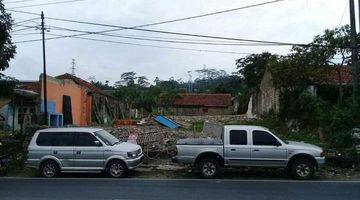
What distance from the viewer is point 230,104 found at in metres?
99.9

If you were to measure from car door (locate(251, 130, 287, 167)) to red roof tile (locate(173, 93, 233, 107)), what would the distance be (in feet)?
266

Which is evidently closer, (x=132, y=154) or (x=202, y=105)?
(x=132, y=154)

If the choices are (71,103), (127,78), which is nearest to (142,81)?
(127,78)

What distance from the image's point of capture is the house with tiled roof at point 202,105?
100162mm

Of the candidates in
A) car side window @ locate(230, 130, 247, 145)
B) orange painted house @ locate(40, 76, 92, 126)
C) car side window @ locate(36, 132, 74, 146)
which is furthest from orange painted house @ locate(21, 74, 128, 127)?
car side window @ locate(230, 130, 247, 145)

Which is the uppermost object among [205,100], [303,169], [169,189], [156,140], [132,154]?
[205,100]

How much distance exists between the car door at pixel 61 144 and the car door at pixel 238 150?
17.7 feet

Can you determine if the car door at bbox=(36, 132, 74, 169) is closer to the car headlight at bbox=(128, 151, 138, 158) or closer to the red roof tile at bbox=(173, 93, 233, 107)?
the car headlight at bbox=(128, 151, 138, 158)

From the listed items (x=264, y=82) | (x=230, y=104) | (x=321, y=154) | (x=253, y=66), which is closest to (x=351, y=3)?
(x=321, y=154)

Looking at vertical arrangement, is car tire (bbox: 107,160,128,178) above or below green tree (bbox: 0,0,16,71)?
below

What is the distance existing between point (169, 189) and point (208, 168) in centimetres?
325

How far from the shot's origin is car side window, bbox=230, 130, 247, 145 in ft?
59.9

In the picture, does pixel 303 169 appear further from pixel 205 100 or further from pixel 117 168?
pixel 205 100

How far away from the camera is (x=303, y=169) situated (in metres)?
17.8
